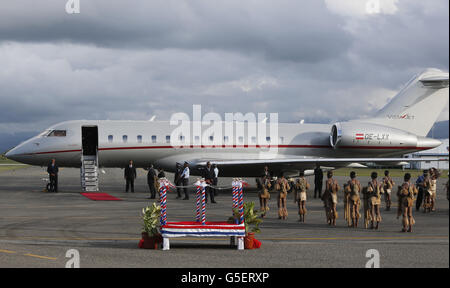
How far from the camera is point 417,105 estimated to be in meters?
32.1

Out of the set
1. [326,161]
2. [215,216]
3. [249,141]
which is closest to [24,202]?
[215,216]

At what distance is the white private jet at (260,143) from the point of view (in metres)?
29.8

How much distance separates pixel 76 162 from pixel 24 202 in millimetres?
5987

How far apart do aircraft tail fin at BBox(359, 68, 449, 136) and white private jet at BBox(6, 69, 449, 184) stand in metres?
0.05

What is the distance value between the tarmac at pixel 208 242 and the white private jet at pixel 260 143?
7.81 m

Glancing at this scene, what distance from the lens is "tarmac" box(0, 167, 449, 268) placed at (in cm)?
1107

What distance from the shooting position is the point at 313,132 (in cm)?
3206

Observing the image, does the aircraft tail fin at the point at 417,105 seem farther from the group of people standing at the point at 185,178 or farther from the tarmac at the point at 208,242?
the group of people standing at the point at 185,178

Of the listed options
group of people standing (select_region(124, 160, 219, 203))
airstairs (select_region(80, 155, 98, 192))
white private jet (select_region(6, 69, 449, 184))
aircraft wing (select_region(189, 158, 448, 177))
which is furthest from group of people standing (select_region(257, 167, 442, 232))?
airstairs (select_region(80, 155, 98, 192))

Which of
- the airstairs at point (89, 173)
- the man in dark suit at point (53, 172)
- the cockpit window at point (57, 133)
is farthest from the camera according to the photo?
the cockpit window at point (57, 133)

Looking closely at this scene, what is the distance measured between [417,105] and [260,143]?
979cm

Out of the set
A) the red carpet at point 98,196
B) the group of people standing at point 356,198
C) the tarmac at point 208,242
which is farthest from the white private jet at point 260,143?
the group of people standing at point 356,198

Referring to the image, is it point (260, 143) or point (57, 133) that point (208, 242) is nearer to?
point (260, 143)

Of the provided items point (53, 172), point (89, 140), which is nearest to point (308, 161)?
point (89, 140)
